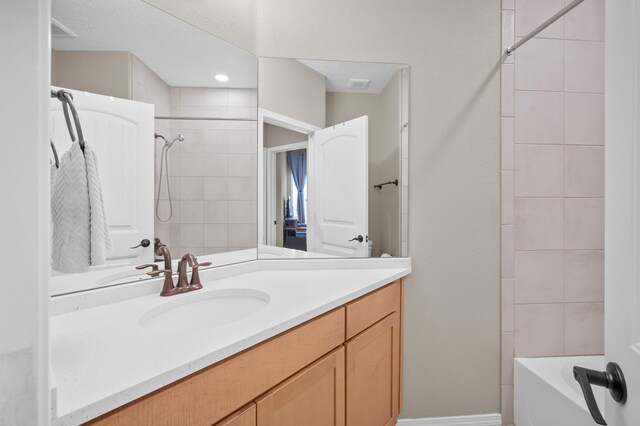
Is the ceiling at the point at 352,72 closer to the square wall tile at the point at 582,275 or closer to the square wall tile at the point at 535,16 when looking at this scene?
the square wall tile at the point at 535,16

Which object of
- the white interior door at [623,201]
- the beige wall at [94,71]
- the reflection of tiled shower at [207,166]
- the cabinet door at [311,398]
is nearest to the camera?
the white interior door at [623,201]

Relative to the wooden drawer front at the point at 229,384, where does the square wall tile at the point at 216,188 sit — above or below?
above

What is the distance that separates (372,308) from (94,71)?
4.49ft

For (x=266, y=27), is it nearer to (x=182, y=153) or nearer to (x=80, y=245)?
(x=182, y=153)

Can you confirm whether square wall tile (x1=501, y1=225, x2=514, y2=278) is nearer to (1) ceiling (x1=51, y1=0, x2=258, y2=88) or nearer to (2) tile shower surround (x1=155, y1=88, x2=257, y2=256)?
(2) tile shower surround (x1=155, y1=88, x2=257, y2=256)

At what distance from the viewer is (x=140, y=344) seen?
0.78m

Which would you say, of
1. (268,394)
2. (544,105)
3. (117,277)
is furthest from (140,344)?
(544,105)

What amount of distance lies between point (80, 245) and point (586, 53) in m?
2.43

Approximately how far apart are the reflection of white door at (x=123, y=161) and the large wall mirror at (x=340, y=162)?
60cm

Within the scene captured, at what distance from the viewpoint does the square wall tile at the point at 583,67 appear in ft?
5.67

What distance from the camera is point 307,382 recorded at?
3.37 ft

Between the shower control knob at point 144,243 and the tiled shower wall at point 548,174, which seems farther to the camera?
the tiled shower wall at point 548,174

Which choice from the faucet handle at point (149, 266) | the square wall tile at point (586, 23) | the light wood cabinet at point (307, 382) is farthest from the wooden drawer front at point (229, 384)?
the square wall tile at point (586, 23)

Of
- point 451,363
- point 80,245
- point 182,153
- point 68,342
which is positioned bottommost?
point 451,363
